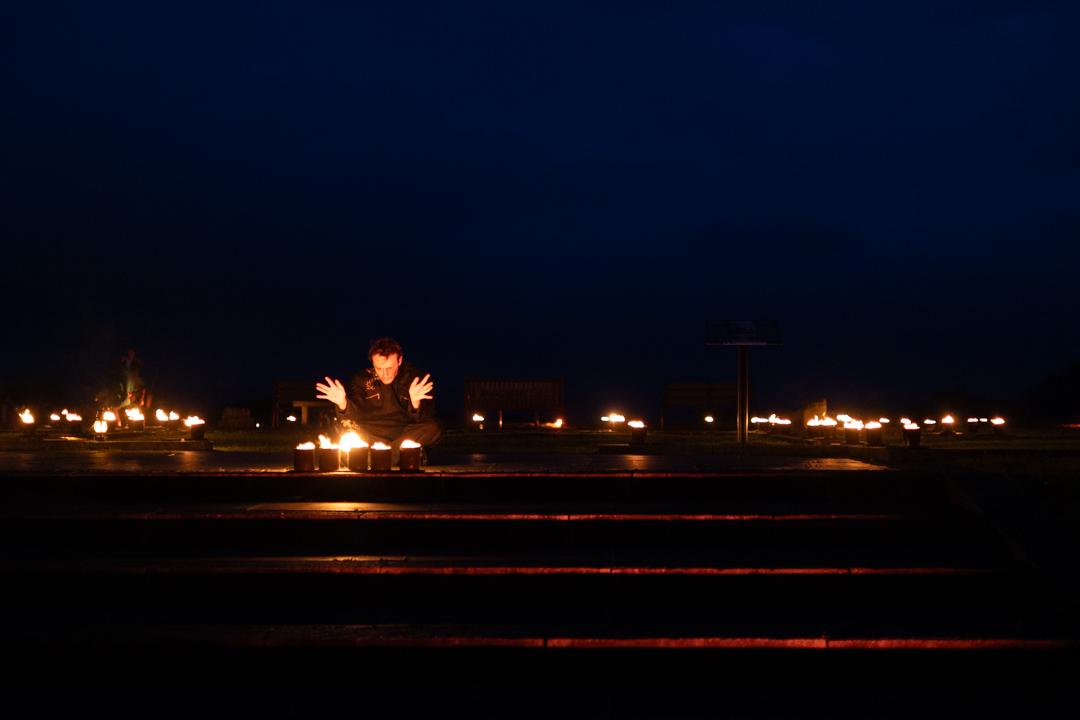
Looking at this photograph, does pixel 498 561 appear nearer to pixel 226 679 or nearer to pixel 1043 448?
pixel 226 679

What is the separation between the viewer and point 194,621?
5074 mm

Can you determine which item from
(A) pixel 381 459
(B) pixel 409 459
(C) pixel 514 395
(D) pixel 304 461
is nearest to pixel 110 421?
(D) pixel 304 461

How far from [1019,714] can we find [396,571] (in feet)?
12.1

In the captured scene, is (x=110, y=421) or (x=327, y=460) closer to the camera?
(x=327, y=460)

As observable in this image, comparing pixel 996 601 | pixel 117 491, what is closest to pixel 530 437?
pixel 117 491

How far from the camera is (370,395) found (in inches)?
336

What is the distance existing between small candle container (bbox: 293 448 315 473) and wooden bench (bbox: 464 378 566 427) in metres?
16.8

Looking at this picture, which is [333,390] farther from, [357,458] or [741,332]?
[741,332]

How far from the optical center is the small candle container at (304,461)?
713 cm

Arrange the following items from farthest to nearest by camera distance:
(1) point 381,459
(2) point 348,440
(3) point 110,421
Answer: (3) point 110,421 < (2) point 348,440 < (1) point 381,459

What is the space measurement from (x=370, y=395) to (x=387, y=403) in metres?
0.20

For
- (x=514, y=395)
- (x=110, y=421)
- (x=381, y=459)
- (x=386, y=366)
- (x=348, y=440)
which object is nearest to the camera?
(x=381, y=459)

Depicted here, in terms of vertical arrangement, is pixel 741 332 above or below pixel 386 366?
above

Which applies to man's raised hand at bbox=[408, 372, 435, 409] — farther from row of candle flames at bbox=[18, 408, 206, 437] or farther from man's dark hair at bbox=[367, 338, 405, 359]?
row of candle flames at bbox=[18, 408, 206, 437]
